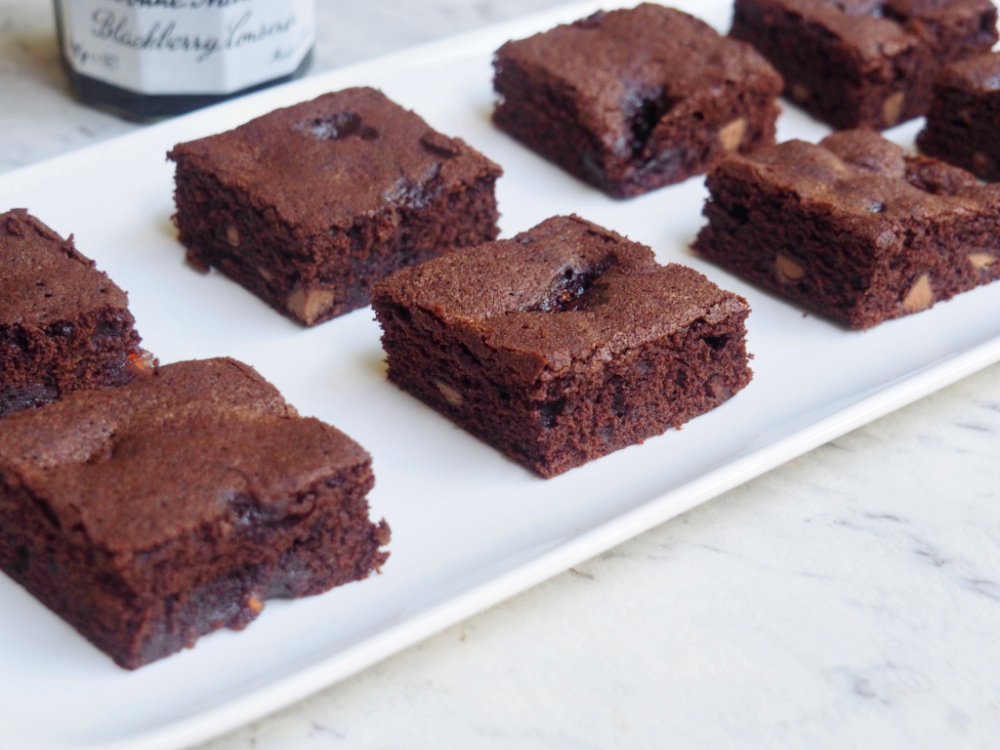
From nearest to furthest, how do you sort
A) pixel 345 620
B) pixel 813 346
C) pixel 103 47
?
pixel 345 620, pixel 813 346, pixel 103 47

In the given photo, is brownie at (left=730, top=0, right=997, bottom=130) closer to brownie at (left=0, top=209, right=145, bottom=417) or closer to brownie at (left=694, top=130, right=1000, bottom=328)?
brownie at (left=694, top=130, right=1000, bottom=328)

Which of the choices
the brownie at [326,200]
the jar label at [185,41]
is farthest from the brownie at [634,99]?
the jar label at [185,41]

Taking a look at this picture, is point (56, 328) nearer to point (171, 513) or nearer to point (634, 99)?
point (171, 513)

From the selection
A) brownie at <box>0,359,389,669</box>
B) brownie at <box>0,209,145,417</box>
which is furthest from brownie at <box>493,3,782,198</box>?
brownie at <box>0,359,389,669</box>

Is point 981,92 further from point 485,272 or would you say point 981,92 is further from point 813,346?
point 485,272

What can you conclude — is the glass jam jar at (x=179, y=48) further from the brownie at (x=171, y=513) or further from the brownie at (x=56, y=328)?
the brownie at (x=171, y=513)

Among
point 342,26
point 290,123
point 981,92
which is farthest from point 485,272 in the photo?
point 342,26

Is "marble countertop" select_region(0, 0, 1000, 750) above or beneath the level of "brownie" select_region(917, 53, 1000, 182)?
beneath
